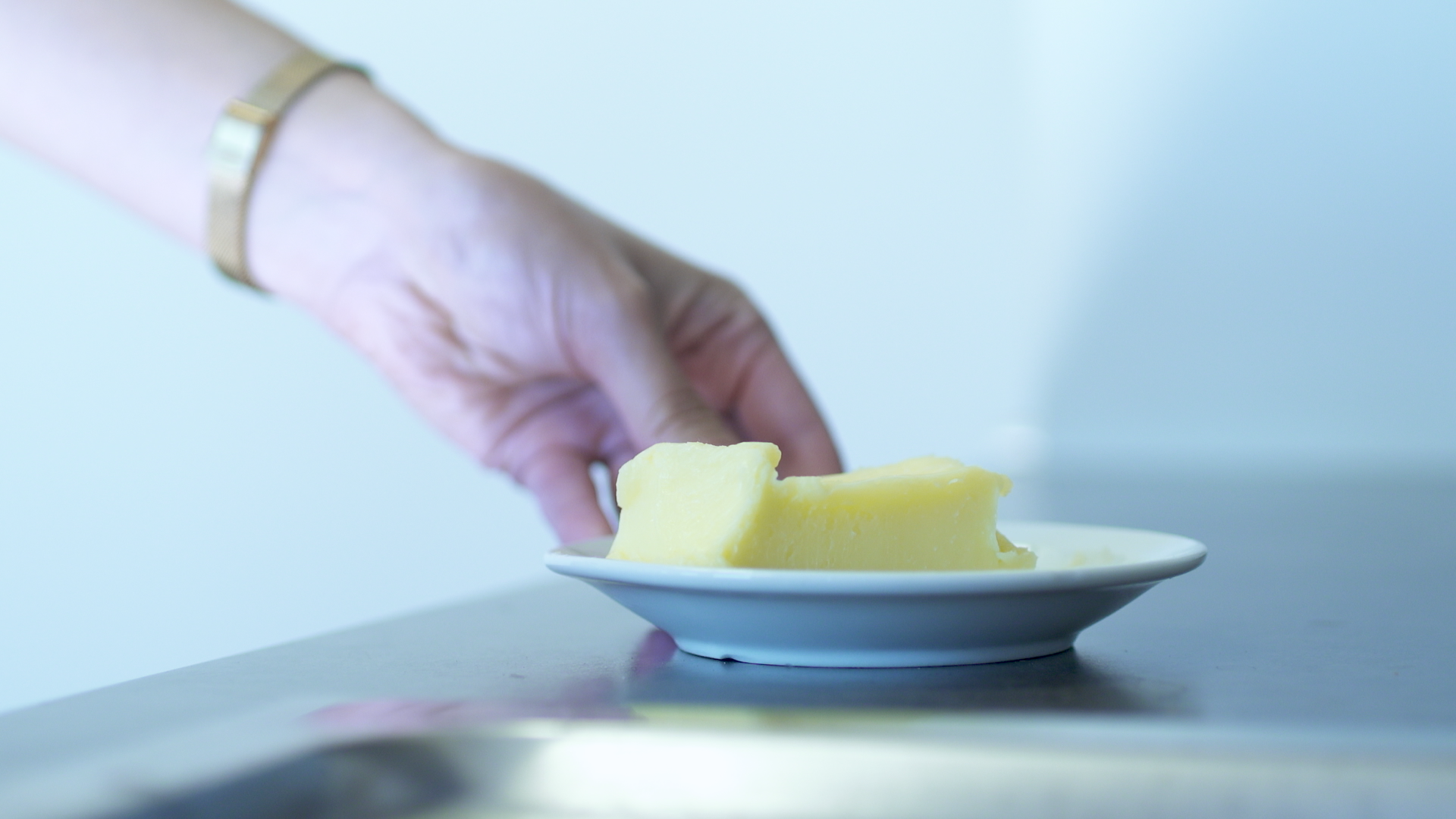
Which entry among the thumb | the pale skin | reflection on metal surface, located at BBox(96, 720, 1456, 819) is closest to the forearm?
the pale skin

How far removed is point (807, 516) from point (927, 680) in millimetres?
79

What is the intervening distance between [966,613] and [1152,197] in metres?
2.43

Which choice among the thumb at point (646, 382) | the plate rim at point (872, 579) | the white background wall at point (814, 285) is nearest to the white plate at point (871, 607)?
the plate rim at point (872, 579)

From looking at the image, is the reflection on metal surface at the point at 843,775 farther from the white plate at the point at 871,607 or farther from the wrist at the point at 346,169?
the wrist at the point at 346,169

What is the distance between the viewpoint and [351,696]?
44cm

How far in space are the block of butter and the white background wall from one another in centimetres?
209

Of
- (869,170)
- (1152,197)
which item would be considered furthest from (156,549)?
(1152,197)

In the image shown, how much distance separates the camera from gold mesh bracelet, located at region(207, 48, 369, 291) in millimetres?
1089

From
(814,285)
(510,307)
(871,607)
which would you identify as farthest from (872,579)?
(814,285)

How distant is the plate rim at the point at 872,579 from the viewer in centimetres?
43

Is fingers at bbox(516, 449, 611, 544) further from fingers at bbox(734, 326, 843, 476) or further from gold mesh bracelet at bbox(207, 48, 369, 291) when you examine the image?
gold mesh bracelet at bbox(207, 48, 369, 291)

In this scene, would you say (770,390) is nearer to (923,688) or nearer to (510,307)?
(510,307)

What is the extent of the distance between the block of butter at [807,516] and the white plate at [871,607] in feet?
0.08

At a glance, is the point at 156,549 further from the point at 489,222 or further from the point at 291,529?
the point at 489,222
